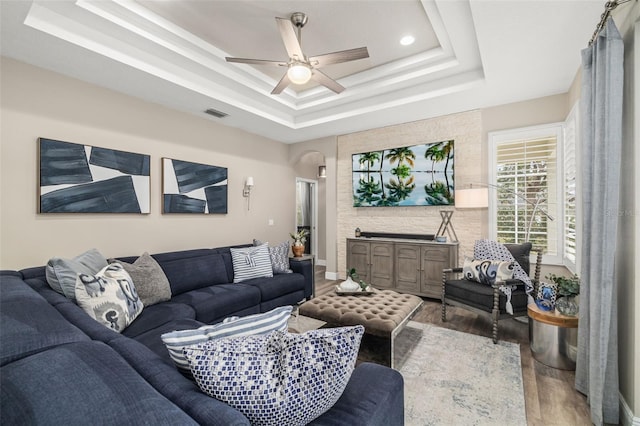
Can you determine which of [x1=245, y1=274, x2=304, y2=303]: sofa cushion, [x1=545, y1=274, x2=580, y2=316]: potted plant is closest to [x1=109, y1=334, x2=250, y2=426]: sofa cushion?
[x1=245, y1=274, x2=304, y2=303]: sofa cushion

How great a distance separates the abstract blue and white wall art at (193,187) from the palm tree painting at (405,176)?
2.30m

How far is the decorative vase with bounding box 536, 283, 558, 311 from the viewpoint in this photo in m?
2.61

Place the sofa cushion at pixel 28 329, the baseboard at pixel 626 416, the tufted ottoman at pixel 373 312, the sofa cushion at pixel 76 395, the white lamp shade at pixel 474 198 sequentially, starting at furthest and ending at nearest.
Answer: the white lamp shade at pixel 474 198, the tufted ottoman at pixel 373 312, the baseboard at pixel 626 416, the sofa cushion at pixel 28 329, the sofa cushion at pixel 76 395

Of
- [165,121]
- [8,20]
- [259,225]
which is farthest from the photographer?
[259,225]

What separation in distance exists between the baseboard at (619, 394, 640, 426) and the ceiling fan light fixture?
126 inches

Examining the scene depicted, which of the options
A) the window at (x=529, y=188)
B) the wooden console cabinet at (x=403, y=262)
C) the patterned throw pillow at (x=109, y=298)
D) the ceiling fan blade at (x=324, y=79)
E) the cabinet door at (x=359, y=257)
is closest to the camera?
the patterned throw pillow at (x=109, y=298)

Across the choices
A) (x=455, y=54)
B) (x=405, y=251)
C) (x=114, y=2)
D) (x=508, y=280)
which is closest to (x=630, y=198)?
(x=508, y=280)

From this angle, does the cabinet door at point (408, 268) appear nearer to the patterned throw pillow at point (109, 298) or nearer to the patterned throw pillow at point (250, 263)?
the patterned throw pillow at point (250, 263)

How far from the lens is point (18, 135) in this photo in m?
2.78

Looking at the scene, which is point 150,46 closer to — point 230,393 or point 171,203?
point 171,203

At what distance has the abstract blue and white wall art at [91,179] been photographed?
9.62ft

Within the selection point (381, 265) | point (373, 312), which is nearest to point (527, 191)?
point (381, 265)

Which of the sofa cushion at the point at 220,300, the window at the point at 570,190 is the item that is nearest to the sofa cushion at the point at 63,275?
the sofa cushion at the point at 220,300

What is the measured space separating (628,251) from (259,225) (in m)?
4.58
